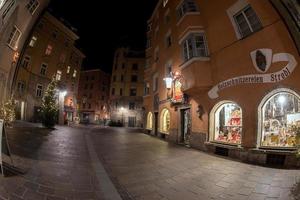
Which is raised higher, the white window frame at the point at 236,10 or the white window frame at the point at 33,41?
the white window frame at the point at 33,41

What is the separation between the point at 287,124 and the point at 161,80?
13606 mm

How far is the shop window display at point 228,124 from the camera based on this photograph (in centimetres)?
1098

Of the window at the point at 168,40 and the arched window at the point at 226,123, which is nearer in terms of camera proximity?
the arched window at the point at 226,123

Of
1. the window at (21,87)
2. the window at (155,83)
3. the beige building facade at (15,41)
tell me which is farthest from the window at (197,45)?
the window at (21,87)

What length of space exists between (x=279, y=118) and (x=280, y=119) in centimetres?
6

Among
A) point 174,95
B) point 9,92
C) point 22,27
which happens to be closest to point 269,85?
point 174,95

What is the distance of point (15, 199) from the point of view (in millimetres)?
4102

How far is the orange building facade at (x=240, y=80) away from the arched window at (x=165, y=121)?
198 centimetres

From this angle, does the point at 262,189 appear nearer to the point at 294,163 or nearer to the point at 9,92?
the point at 294,163

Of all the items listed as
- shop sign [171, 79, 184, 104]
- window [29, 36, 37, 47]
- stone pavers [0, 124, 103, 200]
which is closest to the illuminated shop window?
shop sign [171, 79, 184, 104]

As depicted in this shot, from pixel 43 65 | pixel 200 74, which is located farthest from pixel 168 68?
pixel 43 65

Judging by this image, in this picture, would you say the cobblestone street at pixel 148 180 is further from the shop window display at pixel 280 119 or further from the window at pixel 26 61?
the window at pixel 26 61

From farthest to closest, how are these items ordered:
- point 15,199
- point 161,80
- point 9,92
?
point 9,92 → point 161,80 → point 15,199

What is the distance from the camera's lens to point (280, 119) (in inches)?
352
